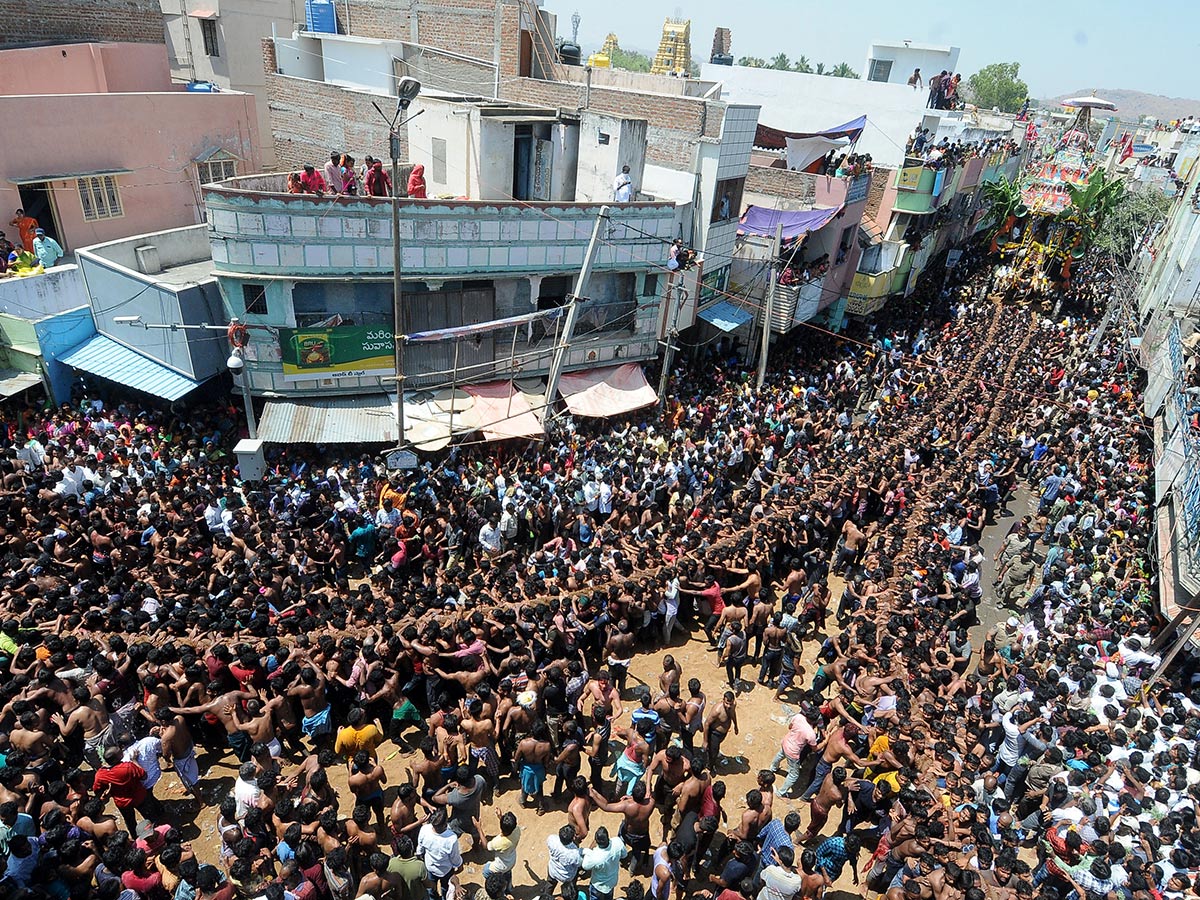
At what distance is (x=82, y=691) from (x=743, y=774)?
24.6 feet

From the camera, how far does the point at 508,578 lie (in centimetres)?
1016

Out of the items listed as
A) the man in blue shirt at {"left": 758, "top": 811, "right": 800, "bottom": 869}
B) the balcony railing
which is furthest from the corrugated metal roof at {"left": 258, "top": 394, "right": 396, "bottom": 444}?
the man in blue shirt at {"left": 758, "top": 811, "right": 800, "bottom": 869}

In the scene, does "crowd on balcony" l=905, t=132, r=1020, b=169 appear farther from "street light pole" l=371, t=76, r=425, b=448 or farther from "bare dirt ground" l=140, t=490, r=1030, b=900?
"bare dirt ground" l=140, t=490, r=1030, b=900

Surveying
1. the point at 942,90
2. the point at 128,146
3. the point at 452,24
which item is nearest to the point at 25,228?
the point at 128,146

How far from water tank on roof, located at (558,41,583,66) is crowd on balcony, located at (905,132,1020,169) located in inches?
510

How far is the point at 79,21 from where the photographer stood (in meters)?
20.8

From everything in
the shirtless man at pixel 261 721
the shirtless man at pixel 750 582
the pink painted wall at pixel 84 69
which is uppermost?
the pink painted wall at pixel 84 69

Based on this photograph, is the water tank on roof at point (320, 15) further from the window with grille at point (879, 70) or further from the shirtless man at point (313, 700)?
the window with grille at point (879, 70)

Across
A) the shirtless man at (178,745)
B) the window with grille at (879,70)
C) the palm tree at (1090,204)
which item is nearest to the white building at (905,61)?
the window with grille at (879,70)

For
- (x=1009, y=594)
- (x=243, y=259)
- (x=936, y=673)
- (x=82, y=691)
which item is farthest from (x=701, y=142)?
(x=82, y=691)

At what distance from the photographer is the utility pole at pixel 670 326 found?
58.9ft

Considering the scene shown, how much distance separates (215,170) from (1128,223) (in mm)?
40797

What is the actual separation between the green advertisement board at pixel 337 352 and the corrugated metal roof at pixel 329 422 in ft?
1.85

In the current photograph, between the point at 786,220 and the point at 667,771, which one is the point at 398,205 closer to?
the point at 667,771
